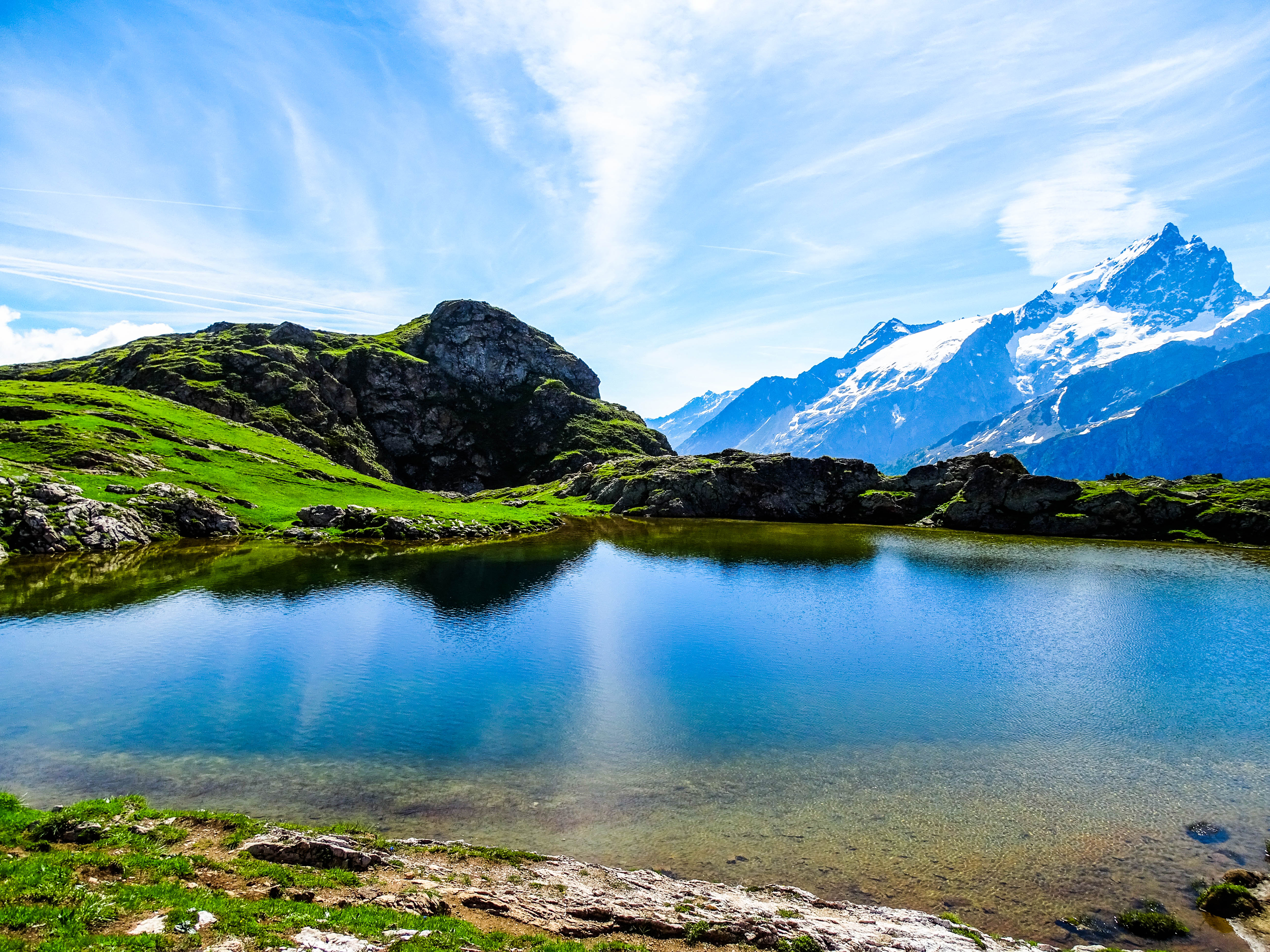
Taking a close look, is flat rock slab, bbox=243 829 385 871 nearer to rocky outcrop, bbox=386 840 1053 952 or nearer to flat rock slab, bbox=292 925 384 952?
rocky outcrop, bbox=386 840 1053 952

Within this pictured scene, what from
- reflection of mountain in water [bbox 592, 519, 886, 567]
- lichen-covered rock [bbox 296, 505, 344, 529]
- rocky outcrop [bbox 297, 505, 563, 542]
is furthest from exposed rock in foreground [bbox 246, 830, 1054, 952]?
lichen-covered rock [bbox 296, 505, 344, 529]

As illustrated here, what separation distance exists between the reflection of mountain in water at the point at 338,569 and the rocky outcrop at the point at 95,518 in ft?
10.7

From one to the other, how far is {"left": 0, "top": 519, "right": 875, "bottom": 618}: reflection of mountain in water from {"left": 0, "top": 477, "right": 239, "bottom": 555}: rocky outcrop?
326 centimetres

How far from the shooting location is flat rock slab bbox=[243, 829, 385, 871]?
19781mm

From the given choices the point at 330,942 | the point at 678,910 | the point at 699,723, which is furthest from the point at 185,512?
the point at 678,910

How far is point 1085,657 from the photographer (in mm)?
50125

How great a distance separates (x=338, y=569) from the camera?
79.4m

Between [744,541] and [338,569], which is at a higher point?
[744,541]

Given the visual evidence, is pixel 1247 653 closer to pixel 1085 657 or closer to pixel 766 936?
pixel 1085 657

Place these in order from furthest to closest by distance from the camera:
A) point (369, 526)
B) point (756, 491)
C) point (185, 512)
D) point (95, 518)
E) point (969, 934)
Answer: point (756, 491) → point (369, 526) → point (185, 512) → point (95, 518) → point (969, 934)

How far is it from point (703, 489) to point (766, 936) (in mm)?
164273

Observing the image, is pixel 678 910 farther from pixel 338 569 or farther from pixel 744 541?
pixel 744 541

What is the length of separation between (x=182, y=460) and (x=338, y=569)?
67.1 metres

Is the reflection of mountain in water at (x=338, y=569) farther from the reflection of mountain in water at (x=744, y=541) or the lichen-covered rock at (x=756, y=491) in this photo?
the lichen-covered rock at (x=756, y=491)
